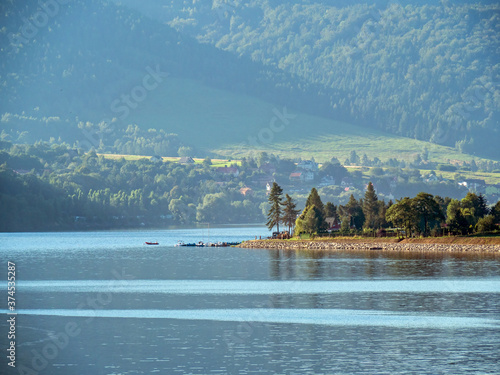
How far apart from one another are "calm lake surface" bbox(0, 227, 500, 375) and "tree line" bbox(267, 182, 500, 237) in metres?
28.1

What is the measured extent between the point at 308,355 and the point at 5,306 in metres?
36.1

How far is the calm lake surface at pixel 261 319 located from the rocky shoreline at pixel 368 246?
71.1 ft

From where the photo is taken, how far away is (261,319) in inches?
2665

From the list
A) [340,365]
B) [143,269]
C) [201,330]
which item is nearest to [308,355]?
[340,365]

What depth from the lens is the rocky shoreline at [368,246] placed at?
14188 cm

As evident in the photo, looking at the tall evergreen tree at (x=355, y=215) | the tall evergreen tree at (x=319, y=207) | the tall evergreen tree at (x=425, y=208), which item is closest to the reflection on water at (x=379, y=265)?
the tall evergreen tree at (x=425, y=208)

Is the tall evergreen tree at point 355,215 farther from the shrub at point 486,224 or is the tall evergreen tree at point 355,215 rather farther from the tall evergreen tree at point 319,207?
the shrub at point 486,224

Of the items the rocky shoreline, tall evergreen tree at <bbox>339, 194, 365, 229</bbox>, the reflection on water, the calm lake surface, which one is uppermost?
tall evergreen tree at <bbox>339, 194, 365, 229</bbox>

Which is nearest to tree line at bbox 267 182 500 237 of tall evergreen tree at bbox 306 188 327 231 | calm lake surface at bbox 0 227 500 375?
tall evergreen tree at bbox 306 188 327 231

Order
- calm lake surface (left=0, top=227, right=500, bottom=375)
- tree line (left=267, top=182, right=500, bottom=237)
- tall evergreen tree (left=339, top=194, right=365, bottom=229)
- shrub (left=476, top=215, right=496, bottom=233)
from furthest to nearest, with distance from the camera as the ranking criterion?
tall evergreen tree (left=339, top=194, right=365, bottom=229) < tree line (left=267, top=182, right=500, bottom=237) < shrub (left=476, top=215, right=496, bottom=233) < calm lake surface (left=0, top=227, right=500, bottom=375)

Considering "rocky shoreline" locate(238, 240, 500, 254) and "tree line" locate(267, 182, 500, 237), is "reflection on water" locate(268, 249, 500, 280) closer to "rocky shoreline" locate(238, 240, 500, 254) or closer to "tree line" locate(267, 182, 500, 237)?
"rocky shoreline" locate(238, 240, 500, 254)

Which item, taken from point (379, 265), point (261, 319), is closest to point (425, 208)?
point (379, 265)

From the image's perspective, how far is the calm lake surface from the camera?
50.6 m

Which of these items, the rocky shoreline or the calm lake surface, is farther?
the rocky shoreline
